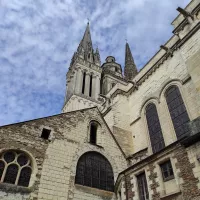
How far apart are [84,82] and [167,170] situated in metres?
25.3

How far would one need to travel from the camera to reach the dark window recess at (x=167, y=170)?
6.64m

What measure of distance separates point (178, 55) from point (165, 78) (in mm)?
1536

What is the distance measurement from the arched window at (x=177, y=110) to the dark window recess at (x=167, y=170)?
10.9 ft

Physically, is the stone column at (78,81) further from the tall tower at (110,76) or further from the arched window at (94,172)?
the arched window at (94,172)

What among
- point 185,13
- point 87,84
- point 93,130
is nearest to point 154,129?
point 93,130

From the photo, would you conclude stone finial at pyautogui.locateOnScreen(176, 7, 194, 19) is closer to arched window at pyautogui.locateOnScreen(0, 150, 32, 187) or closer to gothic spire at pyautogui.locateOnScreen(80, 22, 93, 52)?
arched window at pyautogui.locateOnScreen(0, 150, 32, 187)

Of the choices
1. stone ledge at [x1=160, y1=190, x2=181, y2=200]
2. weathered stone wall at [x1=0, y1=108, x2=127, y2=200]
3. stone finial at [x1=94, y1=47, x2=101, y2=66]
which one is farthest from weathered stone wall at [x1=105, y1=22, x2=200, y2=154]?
stone finial at [x1=94, y1=47, x2=101, y2=66]

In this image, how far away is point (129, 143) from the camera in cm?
1302

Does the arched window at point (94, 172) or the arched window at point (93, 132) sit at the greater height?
the arched window at point (93, 132)

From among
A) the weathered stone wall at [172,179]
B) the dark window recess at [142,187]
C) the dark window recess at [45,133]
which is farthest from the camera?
the dark window recess at [45,133]

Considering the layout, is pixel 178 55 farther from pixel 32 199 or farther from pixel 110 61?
pixel 110 61

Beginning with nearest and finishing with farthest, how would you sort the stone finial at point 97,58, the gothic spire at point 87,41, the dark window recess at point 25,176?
the dark window recess at point 25,176 < the stone finial at point 97,58 < the gothic spire at point 87,41

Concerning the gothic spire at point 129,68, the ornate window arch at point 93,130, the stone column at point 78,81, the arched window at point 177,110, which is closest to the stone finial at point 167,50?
the arched window at point 177,110

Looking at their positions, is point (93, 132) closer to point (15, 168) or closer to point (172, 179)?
point (15, 168)
